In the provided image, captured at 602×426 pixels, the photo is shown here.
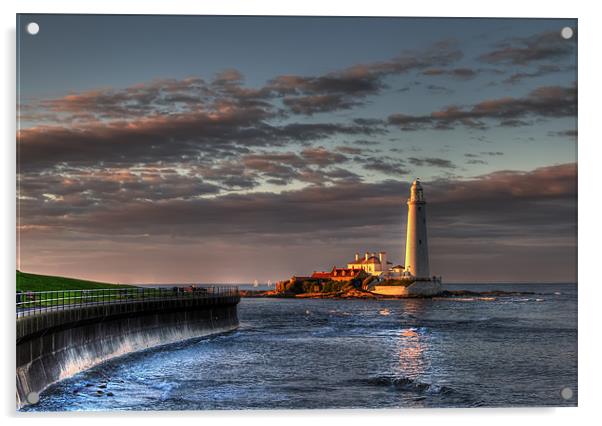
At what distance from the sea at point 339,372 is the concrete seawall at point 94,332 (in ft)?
1.48

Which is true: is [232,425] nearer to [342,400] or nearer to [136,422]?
[136,422]

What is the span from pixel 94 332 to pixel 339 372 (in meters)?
7.97

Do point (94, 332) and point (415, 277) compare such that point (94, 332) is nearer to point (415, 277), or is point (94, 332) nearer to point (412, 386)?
point (412, 386)

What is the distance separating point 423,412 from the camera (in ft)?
63.9

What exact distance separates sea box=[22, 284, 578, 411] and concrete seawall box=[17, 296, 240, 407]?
1.48 ft

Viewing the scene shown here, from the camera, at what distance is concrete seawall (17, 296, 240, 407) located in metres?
20.6

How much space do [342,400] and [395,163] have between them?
6.62 metres

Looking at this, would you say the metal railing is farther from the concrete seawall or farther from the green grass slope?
the concrete seawall

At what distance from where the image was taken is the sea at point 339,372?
834 inches

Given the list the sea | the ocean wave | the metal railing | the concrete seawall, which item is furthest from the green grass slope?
the ocean wave

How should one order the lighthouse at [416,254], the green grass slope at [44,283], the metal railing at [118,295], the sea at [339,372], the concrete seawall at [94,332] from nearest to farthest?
the concrete seawall at [94,332]
the sea at [339,372]
the green grass slope at [44,283]
the metal railing at [118,295]
the lighthouse at [416,254]

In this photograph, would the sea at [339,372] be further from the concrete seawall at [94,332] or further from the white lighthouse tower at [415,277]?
the white lighthouse tower at [415,277]

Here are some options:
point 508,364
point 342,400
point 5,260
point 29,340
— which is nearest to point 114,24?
point 5,260

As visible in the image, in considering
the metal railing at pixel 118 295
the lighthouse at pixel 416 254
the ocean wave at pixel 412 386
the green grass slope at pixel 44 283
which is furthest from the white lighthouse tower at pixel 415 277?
the ocean wave at pixel 412 386
